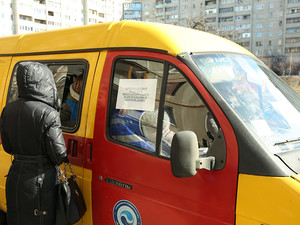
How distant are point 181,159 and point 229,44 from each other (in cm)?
145

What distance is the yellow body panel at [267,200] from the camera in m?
1.80

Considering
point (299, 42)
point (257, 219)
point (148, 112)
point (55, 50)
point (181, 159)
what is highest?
point (299, 42)

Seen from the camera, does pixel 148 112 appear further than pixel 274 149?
Yes

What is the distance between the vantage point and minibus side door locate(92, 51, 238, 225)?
2121 millimetres

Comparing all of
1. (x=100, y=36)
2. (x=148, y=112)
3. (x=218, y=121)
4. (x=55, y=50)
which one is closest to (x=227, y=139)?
(x=218, y=121)

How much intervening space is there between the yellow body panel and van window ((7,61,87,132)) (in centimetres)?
168

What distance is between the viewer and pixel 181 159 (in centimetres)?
188

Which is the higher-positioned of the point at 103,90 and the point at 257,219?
the point at 103,90

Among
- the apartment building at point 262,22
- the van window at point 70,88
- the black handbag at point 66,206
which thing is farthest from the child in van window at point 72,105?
the apartment building at point 262,22

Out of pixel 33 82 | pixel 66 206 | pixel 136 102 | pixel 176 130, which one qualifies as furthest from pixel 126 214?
pixel 33 82

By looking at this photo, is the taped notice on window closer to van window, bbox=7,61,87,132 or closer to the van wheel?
van window, bbox=7,61,87,132

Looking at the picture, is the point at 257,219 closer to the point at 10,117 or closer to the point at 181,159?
the point at 181,159

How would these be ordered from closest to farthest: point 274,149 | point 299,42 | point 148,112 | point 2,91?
point 274,149
point 148,112
point 2,91
point 299,42

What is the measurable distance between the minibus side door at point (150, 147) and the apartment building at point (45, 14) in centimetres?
7456
